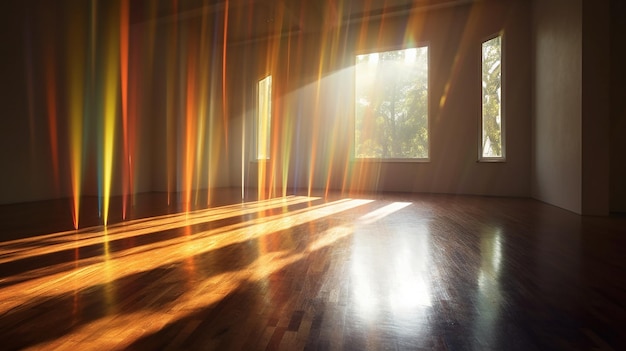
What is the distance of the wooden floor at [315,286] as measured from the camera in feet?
4.46

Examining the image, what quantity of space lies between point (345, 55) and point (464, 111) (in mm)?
2549

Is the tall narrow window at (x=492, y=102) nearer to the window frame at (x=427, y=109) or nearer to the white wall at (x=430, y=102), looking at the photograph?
the white wall at (x=430, y=102)

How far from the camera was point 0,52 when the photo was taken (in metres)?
5.24

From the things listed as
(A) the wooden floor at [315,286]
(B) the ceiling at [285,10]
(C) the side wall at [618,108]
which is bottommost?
(A) the wooden floor at [315,286]

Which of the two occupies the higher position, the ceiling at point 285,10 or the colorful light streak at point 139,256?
the ceiling at point 285,10

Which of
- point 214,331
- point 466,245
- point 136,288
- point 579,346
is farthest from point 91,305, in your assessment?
point 466,245

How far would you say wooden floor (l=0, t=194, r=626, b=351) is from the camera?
1.36 meters

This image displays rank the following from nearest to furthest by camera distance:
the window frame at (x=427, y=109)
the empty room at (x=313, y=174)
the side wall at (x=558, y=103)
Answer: the empty room at (x=313, y=174), the side wall at (x=558, y=103), the window frame at (x=427, y=109)

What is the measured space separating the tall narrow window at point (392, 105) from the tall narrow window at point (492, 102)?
1.02m

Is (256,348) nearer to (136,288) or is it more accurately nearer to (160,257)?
(136,288)

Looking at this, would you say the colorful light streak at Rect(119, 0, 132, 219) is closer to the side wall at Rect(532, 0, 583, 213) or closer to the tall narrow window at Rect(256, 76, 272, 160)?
the tall narrow window at Rect(256, 76, 272, 160)

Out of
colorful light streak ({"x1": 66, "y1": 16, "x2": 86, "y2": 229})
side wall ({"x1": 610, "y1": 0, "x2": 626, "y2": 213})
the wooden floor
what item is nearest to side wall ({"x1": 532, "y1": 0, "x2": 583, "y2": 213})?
side wall ({"x1": 610, "y1": 0, "x2": 626, "y2": 213})

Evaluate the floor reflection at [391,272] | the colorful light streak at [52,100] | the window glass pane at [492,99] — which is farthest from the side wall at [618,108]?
the colorful light streak at [52,100]

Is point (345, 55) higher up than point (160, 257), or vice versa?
point (345, 55)
